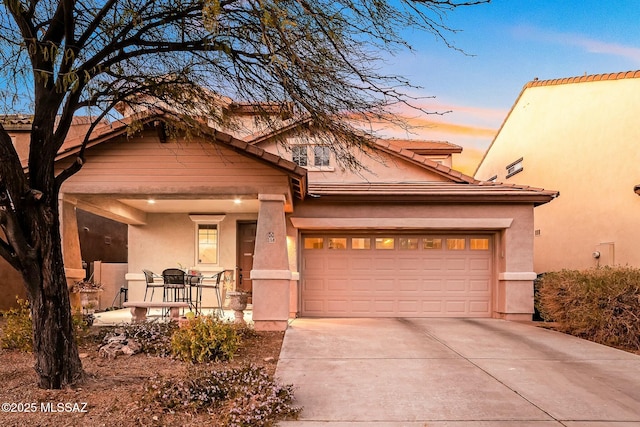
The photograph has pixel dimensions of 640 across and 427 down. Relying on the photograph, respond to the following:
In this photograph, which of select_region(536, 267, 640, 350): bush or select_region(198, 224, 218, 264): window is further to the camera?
select_region(198, 224, 218, 264): window

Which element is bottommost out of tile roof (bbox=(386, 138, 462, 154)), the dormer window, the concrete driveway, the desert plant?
the concrete driveway

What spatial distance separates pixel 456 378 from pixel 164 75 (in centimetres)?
597

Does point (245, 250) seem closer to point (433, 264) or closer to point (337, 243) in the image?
point (337, 243)

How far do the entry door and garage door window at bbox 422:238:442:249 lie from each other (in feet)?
16.2

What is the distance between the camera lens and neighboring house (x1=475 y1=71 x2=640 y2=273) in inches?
516

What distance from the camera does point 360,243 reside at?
496 inches

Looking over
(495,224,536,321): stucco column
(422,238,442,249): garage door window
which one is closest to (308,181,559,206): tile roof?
(495,224,536,321): stucco column

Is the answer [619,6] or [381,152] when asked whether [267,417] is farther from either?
[619,6]

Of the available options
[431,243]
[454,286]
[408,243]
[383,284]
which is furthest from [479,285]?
[383,284]

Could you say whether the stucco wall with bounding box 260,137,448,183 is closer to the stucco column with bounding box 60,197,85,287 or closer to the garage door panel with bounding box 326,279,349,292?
the garage door panel with bounding box 326,279,349,292

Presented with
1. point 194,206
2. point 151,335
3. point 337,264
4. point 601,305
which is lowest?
point 151,335

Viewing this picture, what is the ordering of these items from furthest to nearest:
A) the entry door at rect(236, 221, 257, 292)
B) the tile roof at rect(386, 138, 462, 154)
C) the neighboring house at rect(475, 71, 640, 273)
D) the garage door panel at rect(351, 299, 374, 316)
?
the tile roof at rect(386, 138, 462, 154) < the entry door at rect(236, 221, 257, 292) < the neighboring house at rect(475, 71, 640, 273) < the garage door panel at rect(351, 299, 374, 316)

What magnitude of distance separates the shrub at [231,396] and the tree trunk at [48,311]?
42.5 inches

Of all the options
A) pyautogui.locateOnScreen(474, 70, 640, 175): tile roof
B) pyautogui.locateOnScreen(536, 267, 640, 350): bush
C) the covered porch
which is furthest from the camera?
pyautogui.locateOnScreen(474, 70, 640, 175): tile roof
